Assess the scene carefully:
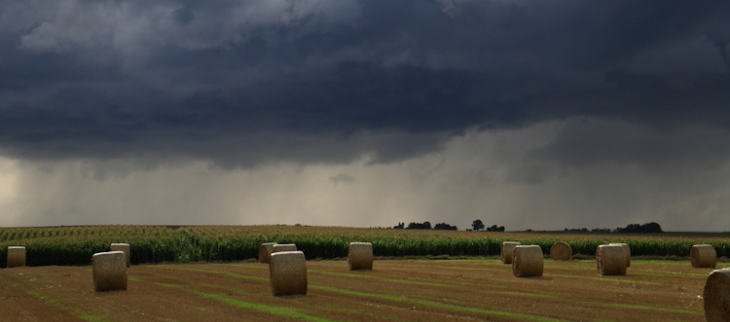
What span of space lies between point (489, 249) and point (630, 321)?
49404 millimetres

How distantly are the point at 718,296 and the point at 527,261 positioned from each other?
17.1m

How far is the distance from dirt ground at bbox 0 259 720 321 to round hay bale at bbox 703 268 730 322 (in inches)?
83.3

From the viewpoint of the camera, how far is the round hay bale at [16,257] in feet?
165

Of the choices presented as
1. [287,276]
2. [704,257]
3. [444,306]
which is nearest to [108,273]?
[287,276]

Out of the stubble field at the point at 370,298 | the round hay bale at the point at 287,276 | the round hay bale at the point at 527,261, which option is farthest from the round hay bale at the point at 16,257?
the round hay bale at the point at 527,261

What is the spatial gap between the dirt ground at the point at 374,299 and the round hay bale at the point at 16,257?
19.2 metres

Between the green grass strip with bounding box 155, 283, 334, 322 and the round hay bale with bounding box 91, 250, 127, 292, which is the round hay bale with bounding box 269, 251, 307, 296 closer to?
the green grass strip with bounding box 155, 283, 334, 322

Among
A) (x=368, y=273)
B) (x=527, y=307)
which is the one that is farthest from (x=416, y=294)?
(x=368, y=273)

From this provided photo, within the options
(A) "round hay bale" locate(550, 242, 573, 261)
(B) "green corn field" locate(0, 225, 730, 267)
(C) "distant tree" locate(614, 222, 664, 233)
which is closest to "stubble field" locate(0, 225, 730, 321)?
(A) "round hay bale" locate(550, 242, 573, 261)

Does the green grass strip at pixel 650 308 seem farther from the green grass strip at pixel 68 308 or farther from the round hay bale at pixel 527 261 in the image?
the green grass strip at pixel 68 308

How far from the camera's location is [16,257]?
1978 inches

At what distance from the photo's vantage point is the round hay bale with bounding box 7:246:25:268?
165ft

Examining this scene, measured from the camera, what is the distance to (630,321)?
17438mm

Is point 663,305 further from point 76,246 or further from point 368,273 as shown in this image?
point 76,246
